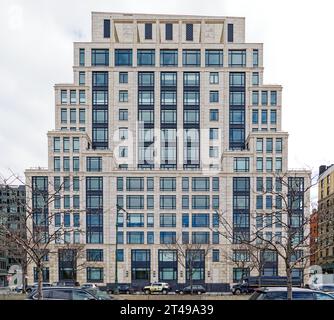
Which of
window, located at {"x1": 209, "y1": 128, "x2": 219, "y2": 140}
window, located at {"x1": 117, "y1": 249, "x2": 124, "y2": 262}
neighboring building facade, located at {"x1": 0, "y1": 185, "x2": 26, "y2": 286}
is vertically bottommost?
window, located at {"x1": 117, "y1": 249, "x2": 124, "y2": 262}

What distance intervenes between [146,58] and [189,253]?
56.0ft

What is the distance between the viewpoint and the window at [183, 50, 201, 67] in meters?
32.2

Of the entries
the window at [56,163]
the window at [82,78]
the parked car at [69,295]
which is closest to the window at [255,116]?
the window at [82,78]

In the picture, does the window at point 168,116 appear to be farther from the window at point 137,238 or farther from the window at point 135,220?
the window at point 137,238

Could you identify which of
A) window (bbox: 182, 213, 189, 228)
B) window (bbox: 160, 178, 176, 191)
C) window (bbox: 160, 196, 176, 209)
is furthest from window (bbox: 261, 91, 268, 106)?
window (bbox: 182, 213, 189, 228)

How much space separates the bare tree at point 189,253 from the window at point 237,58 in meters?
15.9

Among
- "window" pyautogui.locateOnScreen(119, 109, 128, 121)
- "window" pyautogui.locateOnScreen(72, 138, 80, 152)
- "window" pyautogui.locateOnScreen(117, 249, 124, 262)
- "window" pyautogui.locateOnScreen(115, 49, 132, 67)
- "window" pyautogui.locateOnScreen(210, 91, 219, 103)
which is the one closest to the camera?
"window" pyautogui.locateOnScreen(72, 138, 80, 152)

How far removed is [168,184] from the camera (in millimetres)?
27875

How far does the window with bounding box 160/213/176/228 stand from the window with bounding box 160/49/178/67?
1316 cm

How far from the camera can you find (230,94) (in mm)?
32344

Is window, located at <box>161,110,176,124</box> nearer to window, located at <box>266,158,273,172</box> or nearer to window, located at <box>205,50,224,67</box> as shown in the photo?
window, located at <box>205,50,224,67</box>

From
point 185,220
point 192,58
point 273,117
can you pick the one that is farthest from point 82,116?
point 273,117
